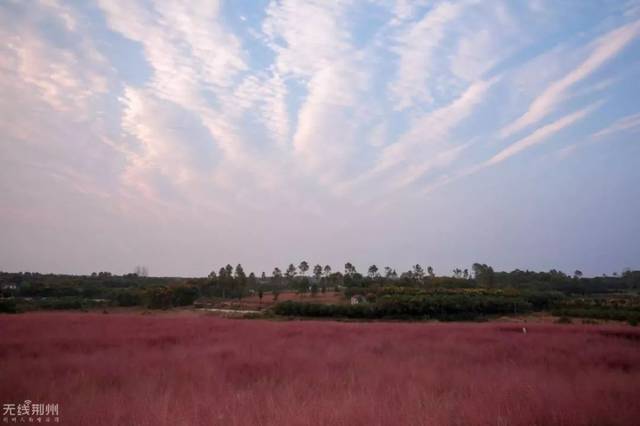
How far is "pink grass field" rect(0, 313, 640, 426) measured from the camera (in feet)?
19.4

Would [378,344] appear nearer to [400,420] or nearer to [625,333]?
[400,420]

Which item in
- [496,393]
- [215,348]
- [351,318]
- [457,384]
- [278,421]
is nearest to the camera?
[278,421]

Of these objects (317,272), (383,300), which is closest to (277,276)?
(317,272)

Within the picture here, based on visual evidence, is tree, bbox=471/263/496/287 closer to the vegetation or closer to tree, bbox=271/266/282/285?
the vegetation

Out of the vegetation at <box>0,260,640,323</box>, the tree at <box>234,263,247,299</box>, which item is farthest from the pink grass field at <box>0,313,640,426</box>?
the tree at <box>234,263,247,299</box>

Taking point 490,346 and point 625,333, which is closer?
point 490,346

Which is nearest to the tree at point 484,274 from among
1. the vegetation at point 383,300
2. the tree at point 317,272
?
the vegetation at point 383,300

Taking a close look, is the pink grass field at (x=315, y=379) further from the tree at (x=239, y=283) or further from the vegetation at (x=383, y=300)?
the tree at (x=239, y=283)

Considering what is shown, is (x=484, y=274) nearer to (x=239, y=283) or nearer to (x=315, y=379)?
(x=239, y=283)

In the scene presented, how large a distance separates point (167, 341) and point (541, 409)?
12.8 meters

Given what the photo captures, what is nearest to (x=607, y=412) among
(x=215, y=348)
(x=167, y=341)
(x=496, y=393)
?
(x=496, y=393)

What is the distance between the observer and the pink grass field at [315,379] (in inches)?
233

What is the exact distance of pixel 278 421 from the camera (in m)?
5.53

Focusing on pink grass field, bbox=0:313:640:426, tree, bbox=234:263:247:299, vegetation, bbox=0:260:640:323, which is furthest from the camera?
tree, bbox=234:263:247:299
